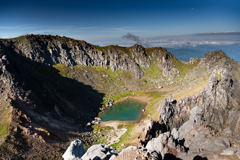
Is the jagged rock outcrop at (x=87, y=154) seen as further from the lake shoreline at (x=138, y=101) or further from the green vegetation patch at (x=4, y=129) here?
the lake shoreline at (x=138, y=101)

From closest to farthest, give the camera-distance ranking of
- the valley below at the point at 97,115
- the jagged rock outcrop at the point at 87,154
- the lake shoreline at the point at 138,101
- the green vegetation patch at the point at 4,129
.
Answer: the jagged rock outcrop at the point at 87,154 < the green vegetation patch at the point at 4,129 < the valley below at the point at 97,115 < the lake shoreline at the point at 138,101

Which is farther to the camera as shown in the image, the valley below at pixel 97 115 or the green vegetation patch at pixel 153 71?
the green vegetation patch at pixel 153 71

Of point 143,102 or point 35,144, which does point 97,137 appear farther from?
point 143,102

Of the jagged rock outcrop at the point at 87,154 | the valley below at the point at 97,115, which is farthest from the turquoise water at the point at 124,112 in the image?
the jagged rock outcrop at the point at 87,154

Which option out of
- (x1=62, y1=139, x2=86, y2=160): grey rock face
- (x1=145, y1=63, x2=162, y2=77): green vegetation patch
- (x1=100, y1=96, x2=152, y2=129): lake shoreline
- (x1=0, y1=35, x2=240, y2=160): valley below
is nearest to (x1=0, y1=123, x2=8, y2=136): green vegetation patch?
(x1=0, y1=35, x2=240, y2=160): valley below

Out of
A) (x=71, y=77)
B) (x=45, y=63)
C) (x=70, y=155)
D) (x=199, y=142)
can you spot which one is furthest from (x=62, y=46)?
(x=199, y=142)

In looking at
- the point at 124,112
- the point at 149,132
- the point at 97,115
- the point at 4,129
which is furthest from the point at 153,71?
the point at 4,129
